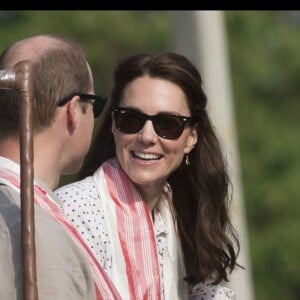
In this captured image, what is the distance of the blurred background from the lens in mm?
12602

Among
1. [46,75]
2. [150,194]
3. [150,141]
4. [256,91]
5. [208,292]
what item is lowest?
[208,292]

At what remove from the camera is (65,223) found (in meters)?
3.07

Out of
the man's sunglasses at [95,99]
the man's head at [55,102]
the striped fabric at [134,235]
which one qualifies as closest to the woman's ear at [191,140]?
the striped fabric at [134,235]

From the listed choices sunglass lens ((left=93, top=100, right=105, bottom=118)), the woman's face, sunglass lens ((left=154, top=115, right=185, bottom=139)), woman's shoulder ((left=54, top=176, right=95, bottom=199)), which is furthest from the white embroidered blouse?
sunglass lens ((left=93, top=100, right=105, bottom=118))

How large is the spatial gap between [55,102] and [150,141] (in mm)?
1157

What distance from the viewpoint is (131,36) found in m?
13.4

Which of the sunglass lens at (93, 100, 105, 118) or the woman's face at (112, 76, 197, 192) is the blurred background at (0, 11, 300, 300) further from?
the sunglass lens at (93, 100, 105, 118)

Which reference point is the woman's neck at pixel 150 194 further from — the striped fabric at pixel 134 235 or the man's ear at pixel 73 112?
the man's ear at pixel 73 112

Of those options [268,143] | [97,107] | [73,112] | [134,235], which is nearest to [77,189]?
[134,235]

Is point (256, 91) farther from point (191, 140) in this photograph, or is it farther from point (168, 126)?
point (168, 126)

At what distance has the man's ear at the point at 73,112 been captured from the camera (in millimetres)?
3166

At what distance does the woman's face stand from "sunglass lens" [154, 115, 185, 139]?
0.02m
